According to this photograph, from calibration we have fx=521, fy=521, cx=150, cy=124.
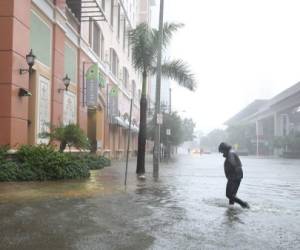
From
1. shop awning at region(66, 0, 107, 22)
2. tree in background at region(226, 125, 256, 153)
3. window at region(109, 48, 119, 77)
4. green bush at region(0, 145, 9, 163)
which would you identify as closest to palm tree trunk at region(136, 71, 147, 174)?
green bush at region(0, 145, 9, 163)

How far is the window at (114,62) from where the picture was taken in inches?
1727

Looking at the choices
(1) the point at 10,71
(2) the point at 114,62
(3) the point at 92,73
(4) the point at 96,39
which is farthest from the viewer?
(2) the point at 114,62

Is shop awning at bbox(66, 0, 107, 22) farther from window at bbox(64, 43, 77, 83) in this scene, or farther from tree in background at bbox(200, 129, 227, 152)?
tree in background at bbox(200, 129, 227, 152)

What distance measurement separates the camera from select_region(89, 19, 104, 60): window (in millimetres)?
34150

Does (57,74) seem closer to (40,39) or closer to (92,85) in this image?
(40,39)

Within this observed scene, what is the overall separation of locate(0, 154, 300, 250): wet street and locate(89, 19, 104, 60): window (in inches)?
814

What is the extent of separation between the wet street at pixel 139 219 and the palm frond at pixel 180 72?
32.4 ft

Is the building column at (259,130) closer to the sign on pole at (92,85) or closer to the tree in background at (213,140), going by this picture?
the tree in background at (213,140)

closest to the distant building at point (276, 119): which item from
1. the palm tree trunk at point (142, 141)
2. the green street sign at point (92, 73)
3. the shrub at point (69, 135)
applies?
the green street sign at point (92, 73)

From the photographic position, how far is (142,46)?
22.6m

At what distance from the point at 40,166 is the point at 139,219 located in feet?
28.8

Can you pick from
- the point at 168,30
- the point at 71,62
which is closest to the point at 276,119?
the point at 71,62

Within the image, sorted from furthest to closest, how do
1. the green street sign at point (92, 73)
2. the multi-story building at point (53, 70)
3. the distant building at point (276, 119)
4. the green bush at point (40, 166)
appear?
the distant building at point (276, 119), the green street sign at point (92, 73), the multi-story building at point (53, 70), the green bush at point (40, 166)

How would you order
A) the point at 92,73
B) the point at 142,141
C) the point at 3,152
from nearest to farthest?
the point at 3,152, the point at 142,141, the point at 92,73
